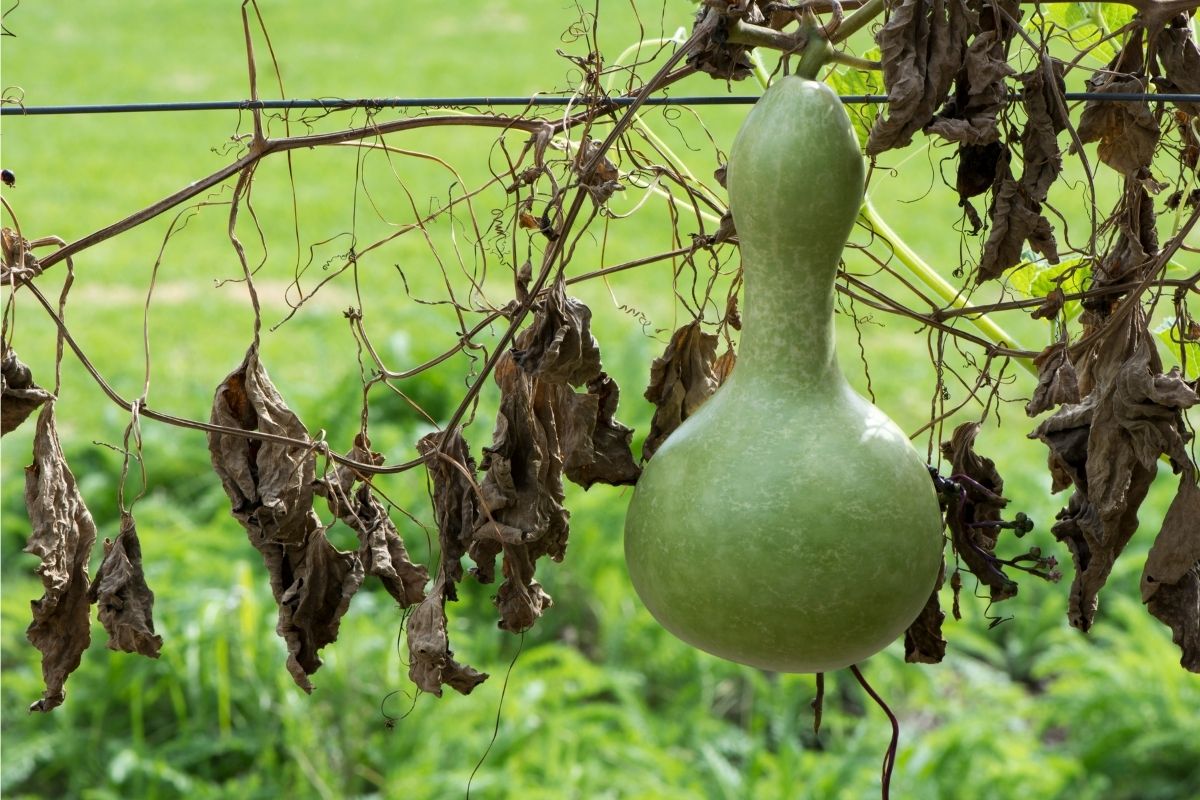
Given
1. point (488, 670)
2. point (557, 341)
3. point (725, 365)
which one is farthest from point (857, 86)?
point (488, 670)

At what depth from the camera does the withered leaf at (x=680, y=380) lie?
52.0 inches

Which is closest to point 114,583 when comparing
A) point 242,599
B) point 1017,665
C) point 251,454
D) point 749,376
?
point 251,454

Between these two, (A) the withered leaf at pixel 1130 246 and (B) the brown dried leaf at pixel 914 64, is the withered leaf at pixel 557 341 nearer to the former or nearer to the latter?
(B) the brown dried leaf at pixel 914 64

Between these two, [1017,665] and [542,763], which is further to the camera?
[1017,665]

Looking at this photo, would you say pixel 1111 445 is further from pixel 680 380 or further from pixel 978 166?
pixel 680 380

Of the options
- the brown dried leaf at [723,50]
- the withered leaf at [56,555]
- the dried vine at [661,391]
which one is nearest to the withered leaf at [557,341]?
the dried vine at [661,391]

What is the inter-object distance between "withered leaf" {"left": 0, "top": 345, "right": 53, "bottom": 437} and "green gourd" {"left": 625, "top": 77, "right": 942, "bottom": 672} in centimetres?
54

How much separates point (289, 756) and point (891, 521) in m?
2.65

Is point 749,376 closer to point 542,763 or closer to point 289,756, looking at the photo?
point 542,763

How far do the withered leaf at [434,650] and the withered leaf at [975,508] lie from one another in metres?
0.46

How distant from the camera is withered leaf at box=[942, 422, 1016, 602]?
1264 mm

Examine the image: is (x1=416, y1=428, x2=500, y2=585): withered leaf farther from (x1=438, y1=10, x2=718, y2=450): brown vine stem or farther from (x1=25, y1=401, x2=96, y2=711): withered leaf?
(x1=25, y1=401, x2=96, y2=711): withered leaf

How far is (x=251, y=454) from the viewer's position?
1253mm

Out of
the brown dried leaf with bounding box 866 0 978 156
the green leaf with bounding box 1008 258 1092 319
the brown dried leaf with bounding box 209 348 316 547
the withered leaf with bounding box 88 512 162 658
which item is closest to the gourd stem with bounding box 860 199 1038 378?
the green leaf with bounding box 1008 258 1092 319
